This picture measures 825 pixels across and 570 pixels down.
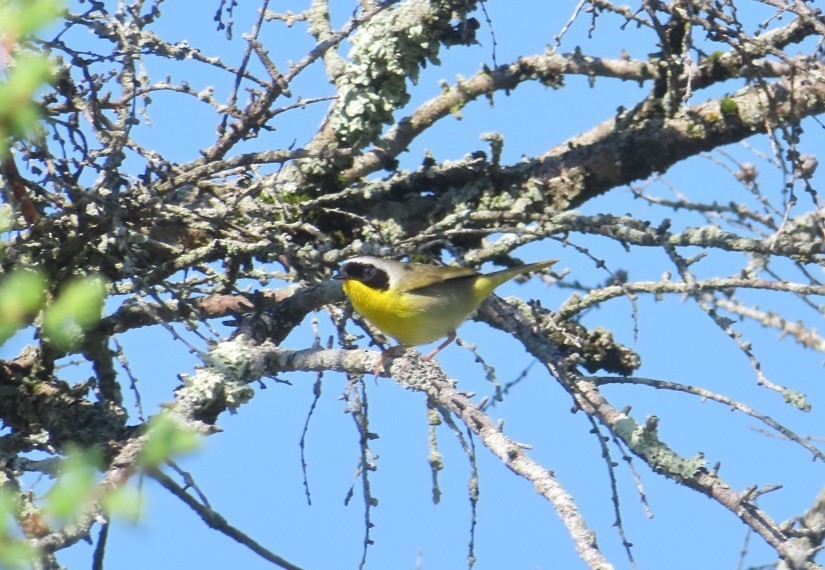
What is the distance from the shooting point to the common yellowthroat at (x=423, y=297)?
15.3ft

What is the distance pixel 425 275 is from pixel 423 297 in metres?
0.11

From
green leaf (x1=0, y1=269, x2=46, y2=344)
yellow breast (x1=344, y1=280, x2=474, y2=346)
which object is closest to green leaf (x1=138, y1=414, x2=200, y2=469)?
green leaf (x1=0, y1=269, x2=46, y2=344)

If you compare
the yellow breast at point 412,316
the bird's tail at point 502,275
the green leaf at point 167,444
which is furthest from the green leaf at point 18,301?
the bird's tail at point 502,275

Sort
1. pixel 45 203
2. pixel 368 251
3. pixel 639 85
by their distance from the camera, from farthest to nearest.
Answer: pixel 639 85 < pixel 368 251 < pixel 45 203

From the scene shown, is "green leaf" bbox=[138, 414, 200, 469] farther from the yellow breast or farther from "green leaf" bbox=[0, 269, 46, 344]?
the yellow breast

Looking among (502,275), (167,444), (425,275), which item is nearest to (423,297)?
(425,275)

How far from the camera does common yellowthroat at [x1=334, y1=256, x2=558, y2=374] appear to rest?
468cm

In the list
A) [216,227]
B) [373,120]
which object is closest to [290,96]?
[216,227]

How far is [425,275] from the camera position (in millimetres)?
4828

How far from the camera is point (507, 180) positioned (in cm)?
492

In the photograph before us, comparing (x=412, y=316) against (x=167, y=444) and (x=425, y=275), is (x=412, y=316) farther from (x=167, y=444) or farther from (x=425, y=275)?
(x=167, y=444)

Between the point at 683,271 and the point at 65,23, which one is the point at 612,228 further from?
the point at 65,23

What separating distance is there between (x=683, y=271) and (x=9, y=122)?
2875 mm

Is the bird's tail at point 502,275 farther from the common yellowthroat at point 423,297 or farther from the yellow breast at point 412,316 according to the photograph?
the yellow breast at point 412,316
